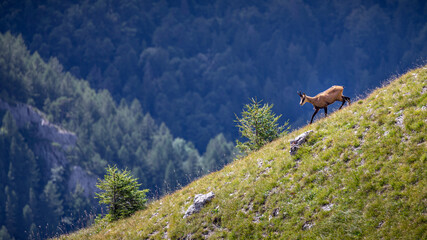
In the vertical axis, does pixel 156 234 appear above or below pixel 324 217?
above

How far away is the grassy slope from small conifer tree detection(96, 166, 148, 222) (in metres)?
1.19

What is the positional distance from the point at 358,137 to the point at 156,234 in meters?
11.1

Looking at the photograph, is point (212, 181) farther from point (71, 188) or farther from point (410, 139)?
point (71, 188)

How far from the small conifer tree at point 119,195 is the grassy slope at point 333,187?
119cm

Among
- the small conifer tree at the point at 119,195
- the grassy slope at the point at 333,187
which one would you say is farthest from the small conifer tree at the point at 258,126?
the small conifer tree at the point at 119,195

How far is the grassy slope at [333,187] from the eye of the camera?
13.9 metres

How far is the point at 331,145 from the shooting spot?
1833cm

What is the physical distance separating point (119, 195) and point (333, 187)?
44.9ft

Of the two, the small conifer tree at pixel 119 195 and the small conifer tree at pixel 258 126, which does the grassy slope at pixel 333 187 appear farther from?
the small conifer tree at pixel 258 126

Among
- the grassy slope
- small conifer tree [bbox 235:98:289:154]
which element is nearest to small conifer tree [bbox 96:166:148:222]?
the grassy slope

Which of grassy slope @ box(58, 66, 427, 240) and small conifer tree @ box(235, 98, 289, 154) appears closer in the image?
grassy slope @ box(58, 66, 427, 240)

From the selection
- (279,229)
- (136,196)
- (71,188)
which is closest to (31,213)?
(71,188)

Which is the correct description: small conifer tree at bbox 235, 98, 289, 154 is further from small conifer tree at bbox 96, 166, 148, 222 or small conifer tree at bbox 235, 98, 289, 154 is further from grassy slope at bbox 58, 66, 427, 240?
small conifer tree at bbox 96, 166, 148, 222

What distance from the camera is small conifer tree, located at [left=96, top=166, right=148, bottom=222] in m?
23.5
